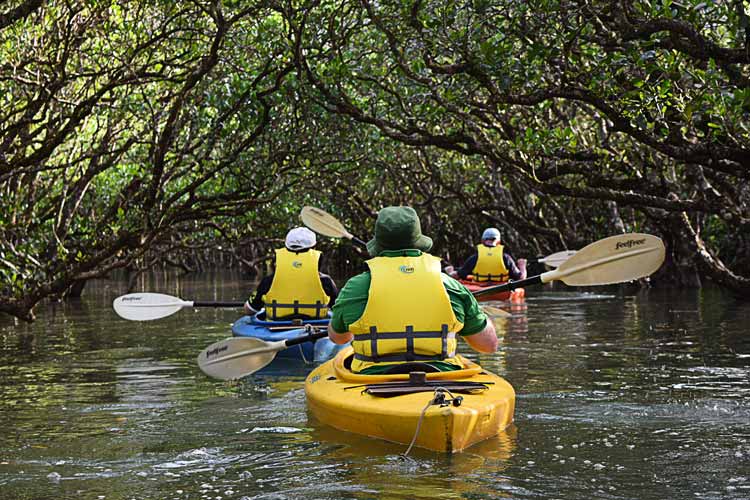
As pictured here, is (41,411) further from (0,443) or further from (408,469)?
(408,469)

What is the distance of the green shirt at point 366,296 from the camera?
673 centimetres

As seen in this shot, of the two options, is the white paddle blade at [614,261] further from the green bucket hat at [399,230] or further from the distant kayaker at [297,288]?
the distant kayaker at [297,288]

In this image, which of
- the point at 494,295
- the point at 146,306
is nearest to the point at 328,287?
the point at 146,306

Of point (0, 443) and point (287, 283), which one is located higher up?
point (287, 283)

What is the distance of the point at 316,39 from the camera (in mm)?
13695

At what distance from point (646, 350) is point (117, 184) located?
16947 mm

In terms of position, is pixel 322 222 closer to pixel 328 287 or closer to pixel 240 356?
pixel 328 287

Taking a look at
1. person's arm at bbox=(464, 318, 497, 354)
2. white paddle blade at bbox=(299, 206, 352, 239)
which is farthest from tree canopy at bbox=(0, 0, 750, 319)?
person's arm at bbox=(464, 318, 497, 354)

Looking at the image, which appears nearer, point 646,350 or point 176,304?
point 176,304

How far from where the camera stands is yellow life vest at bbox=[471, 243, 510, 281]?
59.2 feet

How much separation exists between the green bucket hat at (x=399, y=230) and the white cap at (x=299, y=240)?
392 centimetres

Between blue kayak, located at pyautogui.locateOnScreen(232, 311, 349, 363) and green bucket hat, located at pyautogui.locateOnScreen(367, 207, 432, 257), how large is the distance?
3378 mm

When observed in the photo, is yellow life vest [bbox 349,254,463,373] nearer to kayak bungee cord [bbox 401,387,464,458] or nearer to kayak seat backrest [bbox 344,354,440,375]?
kayak seat backrest [bbox 344,354,440,375]

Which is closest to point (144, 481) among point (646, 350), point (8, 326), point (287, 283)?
point (287, 283)
